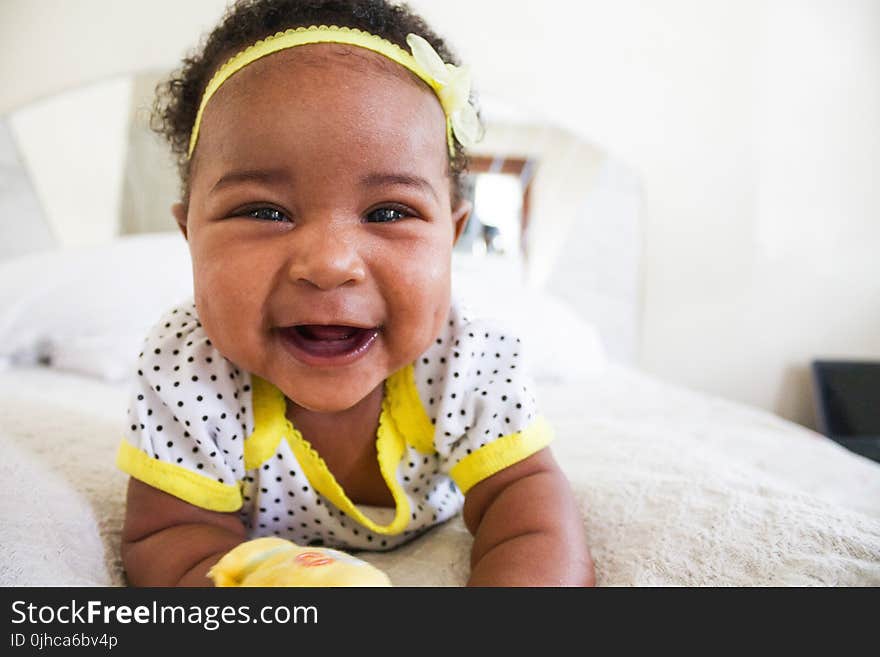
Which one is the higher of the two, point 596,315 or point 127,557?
point 127,557

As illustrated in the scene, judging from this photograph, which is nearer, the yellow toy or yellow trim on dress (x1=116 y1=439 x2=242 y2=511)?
the yellow toy

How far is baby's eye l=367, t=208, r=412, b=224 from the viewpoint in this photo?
0.57 metres

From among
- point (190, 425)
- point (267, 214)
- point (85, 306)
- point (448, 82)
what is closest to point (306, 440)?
point (190, 425)

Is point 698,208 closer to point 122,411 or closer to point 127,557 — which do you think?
point 122,411

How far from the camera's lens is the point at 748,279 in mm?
2273

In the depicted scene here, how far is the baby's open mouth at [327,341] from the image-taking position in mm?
558

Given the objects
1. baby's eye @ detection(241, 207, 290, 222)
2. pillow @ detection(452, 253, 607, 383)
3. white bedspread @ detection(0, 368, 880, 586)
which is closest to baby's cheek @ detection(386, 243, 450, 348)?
baby's eye @ detection(241, 207, 290, 222)

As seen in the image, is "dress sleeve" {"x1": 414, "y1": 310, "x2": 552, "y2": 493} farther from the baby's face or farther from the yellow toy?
the yellow toy

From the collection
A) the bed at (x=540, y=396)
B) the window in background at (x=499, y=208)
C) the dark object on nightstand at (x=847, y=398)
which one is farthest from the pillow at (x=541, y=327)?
the dark object on nightstand at (x=847, y=398)

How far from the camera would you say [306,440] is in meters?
0.68

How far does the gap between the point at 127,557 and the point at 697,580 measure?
488mm

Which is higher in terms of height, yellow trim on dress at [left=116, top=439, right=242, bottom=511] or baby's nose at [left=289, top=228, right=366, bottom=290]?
baby's nose at [left=289, top=228, right=366, bottom=290]
